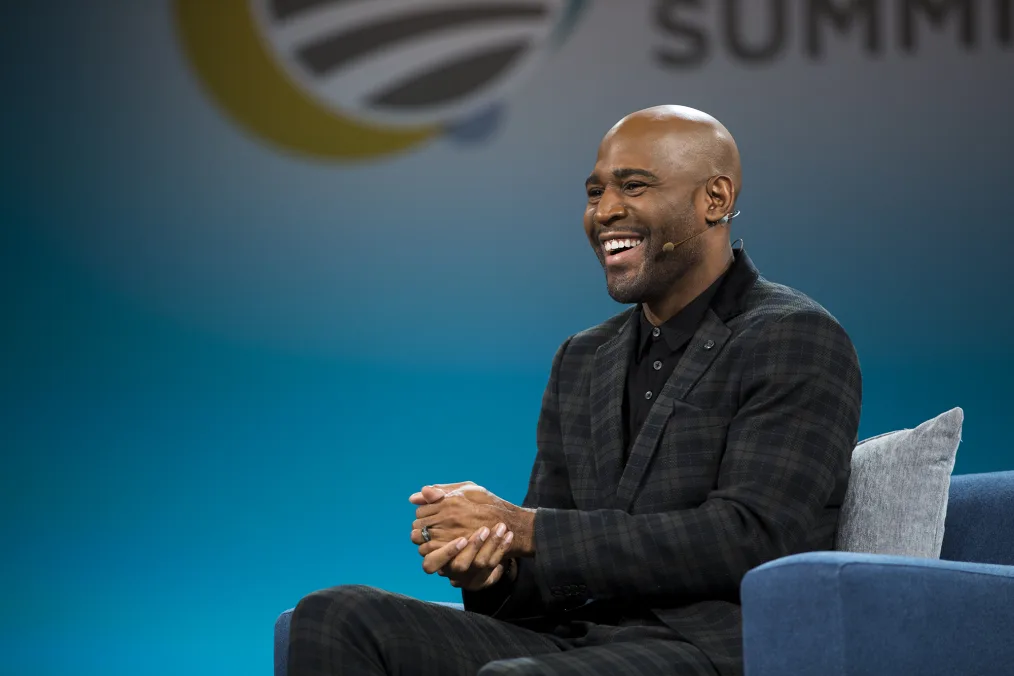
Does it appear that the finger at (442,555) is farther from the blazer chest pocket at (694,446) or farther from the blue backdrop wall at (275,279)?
the blue backdrop wall at (275,279)

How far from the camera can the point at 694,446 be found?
2.37 metres

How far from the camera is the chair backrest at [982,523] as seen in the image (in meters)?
2.66

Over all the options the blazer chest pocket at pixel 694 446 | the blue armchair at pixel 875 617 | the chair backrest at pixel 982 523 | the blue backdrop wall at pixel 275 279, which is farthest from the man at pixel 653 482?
the blue backdrop wall at pixel 275 279

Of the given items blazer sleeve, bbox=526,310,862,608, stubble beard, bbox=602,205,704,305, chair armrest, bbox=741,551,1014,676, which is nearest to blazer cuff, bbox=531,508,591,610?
blazer sleeve, bbox=526,310,862,608

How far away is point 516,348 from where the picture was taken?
4.48 meters

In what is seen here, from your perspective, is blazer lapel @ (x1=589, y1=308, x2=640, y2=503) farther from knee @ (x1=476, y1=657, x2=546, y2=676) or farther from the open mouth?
knee @ (x1=476, y1=657, x2=546, y2=676)

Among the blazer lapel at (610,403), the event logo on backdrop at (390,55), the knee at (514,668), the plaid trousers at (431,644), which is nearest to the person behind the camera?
the knee at (514,668)

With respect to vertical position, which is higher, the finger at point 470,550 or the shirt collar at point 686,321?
the shirt collar at point 686,321

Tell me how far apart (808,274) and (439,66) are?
1.36 metres

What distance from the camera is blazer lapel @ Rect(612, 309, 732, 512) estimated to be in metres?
2.41

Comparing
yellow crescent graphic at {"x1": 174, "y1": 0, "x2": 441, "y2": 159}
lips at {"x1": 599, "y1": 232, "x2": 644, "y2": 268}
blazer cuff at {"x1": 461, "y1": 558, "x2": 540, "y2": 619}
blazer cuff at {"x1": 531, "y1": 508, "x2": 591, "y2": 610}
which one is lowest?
blazer cuff at {"x1": 461, "y1": 558, "x2": 540, "y2": 619}

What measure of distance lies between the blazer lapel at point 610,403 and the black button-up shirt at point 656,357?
0.02 m

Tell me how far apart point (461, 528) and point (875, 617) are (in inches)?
27.8

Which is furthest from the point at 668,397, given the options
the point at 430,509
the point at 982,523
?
the point at 982,523
